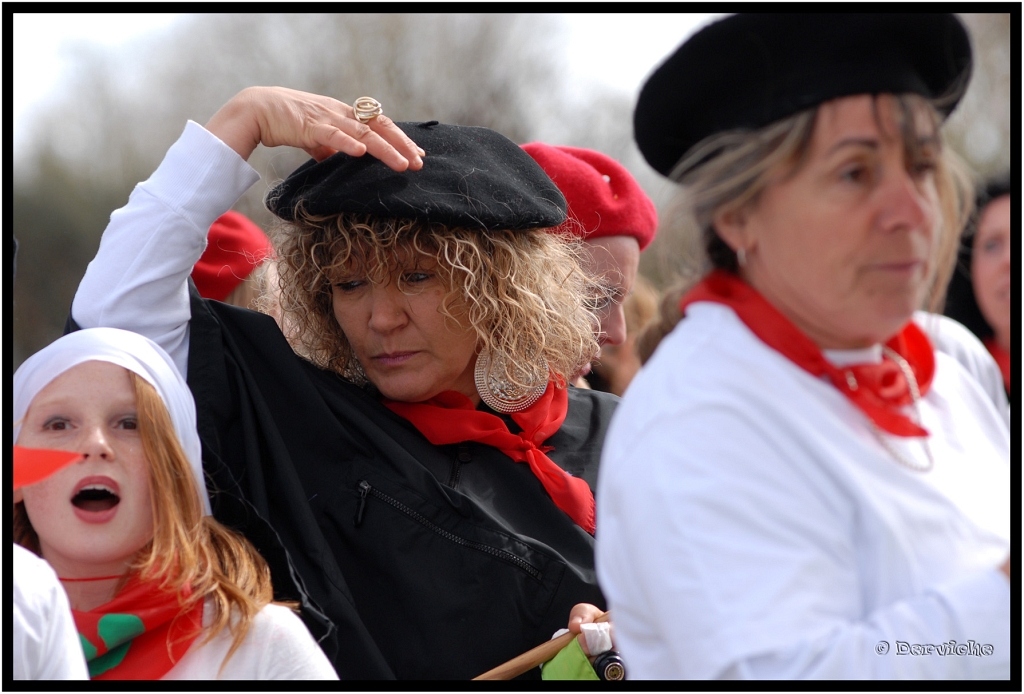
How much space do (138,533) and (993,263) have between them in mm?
1957

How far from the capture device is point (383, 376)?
2508mm

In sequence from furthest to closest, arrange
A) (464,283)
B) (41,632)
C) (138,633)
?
(464,283)
(138,633)
(41,632)

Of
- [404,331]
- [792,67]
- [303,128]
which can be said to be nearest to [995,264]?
[792,67]

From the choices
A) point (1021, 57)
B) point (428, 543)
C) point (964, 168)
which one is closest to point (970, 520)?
point (964, 168)

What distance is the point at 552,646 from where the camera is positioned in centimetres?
220

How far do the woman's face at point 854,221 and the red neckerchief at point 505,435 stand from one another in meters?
1.16

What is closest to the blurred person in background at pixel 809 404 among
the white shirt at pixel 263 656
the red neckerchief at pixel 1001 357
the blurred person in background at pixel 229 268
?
the red neckerchief at pixel 1001 357

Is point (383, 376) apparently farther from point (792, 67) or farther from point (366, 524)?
point (792, 67)

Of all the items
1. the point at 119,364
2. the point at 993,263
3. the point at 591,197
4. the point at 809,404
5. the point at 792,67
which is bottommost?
the point at 591,197

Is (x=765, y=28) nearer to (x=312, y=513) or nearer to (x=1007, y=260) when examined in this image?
(x=1007, y=260)

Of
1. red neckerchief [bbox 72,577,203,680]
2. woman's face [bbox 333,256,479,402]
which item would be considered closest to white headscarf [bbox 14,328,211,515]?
red neckerchief [bbox 72,577,203,680]

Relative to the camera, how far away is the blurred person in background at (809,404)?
4.17 feet

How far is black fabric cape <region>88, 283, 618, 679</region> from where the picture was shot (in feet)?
7.18

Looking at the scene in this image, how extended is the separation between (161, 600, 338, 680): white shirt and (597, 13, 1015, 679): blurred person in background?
0.80 metres
